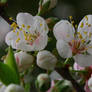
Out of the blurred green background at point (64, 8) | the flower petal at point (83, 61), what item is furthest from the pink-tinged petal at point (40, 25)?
the blurred green background at point (64, 8)

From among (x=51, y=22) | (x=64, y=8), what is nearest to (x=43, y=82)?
(x=51, y=22)

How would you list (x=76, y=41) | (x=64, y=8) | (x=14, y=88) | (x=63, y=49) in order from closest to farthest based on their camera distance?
(x=14, y=88) → (x=63, y=49) → (x=76, y=41) → (x=64, y=8)

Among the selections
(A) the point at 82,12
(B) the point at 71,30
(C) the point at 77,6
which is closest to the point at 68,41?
(B) the point at 71,30

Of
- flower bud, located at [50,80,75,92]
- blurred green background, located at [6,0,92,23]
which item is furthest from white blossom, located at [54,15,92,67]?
blurred green background, located at [6,0,92,23]

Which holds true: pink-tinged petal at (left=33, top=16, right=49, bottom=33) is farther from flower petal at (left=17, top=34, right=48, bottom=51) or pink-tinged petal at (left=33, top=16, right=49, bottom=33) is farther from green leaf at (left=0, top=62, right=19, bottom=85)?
green leaf at (left=0, top=62, right=19, bottom=85)

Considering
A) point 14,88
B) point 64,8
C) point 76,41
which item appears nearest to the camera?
point 14,88

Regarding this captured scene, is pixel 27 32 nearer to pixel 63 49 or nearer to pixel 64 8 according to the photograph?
pixel 63 49
